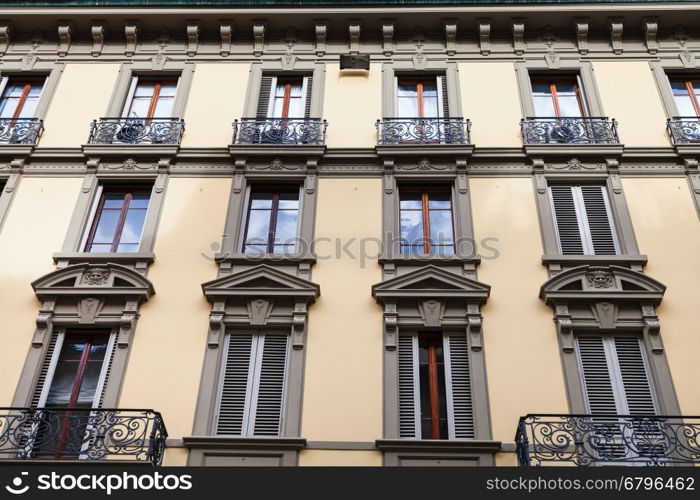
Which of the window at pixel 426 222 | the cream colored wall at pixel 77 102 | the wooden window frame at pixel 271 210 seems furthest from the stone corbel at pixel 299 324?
the cream colored wall at pixel 77 102

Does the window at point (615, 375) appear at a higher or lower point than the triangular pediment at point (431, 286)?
lower

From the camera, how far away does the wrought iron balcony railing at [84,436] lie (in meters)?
11.1

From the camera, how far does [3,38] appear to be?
18125 millimetres

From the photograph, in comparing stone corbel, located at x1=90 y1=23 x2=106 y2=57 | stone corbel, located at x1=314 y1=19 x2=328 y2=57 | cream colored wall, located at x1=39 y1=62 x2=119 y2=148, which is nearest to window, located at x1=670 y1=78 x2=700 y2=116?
stone corbel, located at x1=314 y1=19 x2=328 y2=57

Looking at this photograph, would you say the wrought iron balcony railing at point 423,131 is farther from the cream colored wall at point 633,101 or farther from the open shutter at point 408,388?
the open shutter at point 408,388

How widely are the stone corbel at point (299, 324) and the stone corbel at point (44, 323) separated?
4103 millimetres

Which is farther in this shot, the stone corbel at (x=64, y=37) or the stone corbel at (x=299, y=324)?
the stone corbel at (x=64, y=37)

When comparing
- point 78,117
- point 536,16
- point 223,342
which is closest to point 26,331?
point 223,342

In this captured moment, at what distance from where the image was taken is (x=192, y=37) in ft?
59.1

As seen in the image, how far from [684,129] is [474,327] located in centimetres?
665

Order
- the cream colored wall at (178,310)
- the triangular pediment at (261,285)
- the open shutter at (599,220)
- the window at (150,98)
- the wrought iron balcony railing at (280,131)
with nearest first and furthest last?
1. the cream colored wall at (178,310)
2. the triangular pediment at (261,285)
3. the open shutter at (599,220)
4. the wrought iron balcony railing at (280,131)
5. the window at (150,98)

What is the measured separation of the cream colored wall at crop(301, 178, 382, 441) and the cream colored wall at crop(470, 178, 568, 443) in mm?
1860

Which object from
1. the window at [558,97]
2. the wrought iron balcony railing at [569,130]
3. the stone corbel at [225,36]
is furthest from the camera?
the stone corbel at [225,36]

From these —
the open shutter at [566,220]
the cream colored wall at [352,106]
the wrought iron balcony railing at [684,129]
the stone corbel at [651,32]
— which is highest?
the stone corbel at [651,32]
